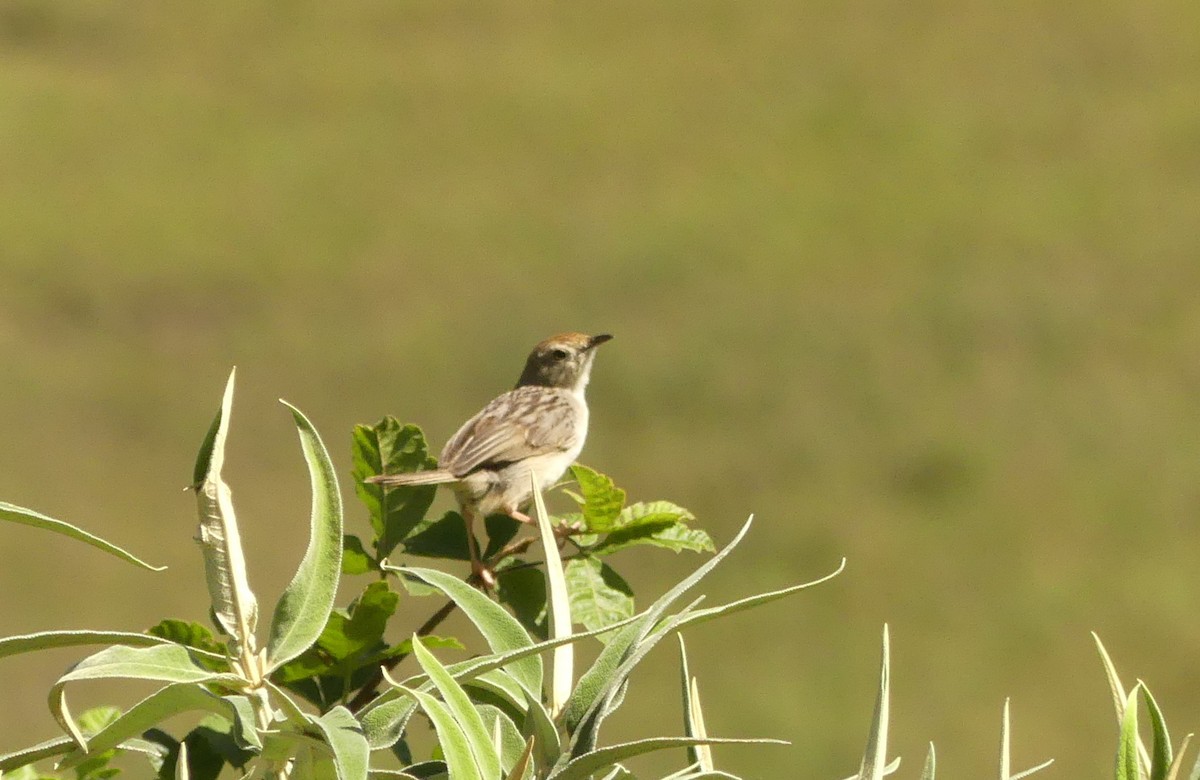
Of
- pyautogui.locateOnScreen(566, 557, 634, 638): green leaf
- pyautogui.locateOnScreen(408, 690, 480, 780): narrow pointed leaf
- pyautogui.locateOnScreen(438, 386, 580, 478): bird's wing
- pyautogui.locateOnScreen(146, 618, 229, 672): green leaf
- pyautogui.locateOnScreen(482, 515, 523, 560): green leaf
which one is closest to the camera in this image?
pyautogui.locateOnScreen(408, 690, 480, 780): narrow pointed leaf

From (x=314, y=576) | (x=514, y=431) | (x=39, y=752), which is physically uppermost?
(x=314, y=576)

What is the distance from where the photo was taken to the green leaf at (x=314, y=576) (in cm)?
195

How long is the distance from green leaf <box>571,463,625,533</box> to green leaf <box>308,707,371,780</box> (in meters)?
1.20

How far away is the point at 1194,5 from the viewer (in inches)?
1222

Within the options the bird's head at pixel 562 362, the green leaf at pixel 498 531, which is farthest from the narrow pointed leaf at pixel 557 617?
the bird's head at pixel 562 362

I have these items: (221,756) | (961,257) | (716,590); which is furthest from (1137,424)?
(221,756)

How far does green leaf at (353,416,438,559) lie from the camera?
2838 mm

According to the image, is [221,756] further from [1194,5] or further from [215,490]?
[1194,5]

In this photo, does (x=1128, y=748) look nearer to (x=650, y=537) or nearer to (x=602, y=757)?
(x=602, y=757)

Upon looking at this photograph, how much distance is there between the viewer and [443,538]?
3.14 m

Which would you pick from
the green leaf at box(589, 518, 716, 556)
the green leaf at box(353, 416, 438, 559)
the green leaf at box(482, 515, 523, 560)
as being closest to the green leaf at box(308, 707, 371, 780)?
the green leaf at box(353, 416, 438, 559)

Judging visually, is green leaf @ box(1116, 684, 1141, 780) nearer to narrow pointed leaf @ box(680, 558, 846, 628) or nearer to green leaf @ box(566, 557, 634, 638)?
narrow pointed leaf @ box(680, 558, 846, 628)

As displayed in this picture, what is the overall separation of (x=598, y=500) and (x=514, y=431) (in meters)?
2.85

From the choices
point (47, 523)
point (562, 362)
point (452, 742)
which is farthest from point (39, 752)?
point (562, 362)
